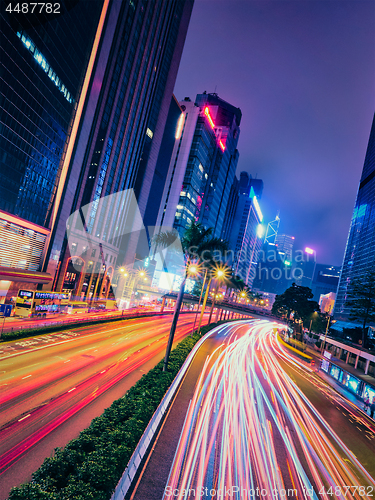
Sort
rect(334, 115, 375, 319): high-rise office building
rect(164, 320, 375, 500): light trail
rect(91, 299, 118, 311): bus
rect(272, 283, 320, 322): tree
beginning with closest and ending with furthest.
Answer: rect(164, 320, 375, 500): light trail, rect(91, 299, 118, 311): bus, rect(272, 283, 320, 322): tree, rect(334, 115, 375, 319): high-rise office building

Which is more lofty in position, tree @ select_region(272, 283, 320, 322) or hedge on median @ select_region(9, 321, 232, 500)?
tree @ select_region(272, 283, 320, 322)

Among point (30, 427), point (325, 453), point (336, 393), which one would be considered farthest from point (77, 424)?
point (336, 393)

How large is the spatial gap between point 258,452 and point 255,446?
59 centimetres

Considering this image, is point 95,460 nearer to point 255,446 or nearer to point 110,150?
point 255,446

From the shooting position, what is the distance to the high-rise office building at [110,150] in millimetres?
60547

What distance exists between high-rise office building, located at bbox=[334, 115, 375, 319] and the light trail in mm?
99938

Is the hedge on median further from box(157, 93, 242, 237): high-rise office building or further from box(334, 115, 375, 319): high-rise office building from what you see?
box(157, 93, 242, 237): high-rise office building

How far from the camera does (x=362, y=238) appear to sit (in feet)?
392

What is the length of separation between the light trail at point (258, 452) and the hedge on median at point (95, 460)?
2.57 meters

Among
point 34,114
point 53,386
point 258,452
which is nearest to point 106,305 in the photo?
point 34,114

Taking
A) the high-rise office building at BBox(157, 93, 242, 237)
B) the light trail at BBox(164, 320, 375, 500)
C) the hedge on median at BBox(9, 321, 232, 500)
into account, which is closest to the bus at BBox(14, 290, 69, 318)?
the light trail at BBox(164, 320, 375, 500)

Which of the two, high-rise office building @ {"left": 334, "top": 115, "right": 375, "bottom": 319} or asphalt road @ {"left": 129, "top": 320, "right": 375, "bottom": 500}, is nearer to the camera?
asphalt road @ {"left": 129, "top": 320, "right": 375, "bottom": 500}

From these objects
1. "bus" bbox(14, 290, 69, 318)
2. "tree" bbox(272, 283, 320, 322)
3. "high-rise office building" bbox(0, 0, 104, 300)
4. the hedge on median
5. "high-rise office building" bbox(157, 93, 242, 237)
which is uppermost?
"high-rise office building" bbox(157, 93, 242, 237)

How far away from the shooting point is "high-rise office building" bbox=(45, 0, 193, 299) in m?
60.5
